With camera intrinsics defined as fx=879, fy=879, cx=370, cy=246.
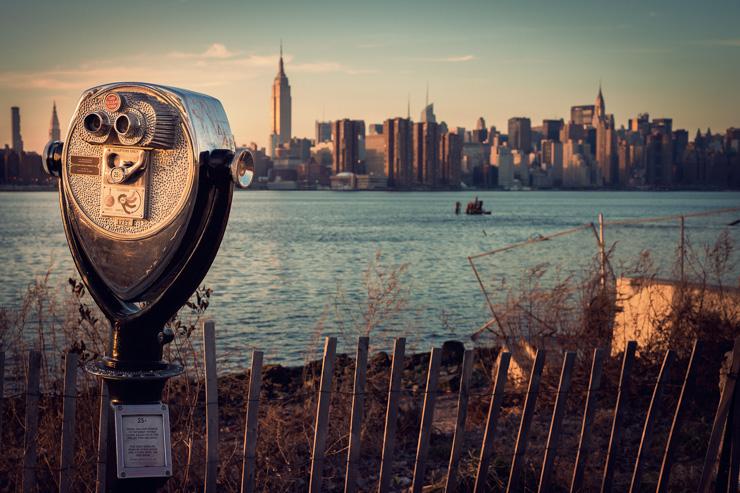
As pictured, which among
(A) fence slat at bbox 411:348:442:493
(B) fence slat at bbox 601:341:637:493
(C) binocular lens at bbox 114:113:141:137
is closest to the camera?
(C) binocular lens at bbox 114:113:141:137

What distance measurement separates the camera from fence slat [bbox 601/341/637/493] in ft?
13.9

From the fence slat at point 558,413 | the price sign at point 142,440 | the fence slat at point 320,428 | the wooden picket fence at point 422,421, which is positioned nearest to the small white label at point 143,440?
the price sign at point 142,440

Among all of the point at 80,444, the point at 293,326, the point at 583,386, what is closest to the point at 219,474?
the point at 80,444

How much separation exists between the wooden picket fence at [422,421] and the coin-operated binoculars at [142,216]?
61 cm

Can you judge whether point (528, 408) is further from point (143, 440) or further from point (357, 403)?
point (143, 440)

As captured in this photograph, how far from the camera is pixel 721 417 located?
434 centimetres

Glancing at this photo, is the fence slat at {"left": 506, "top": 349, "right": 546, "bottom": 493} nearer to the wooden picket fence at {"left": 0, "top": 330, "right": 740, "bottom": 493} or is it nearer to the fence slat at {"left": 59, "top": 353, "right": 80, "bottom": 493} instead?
the wooden picket fence at {"left": 0, "top": 330, "right": 740, "bottom": 493}

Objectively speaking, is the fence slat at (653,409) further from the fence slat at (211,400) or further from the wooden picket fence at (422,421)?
the fence slat at (211,400)

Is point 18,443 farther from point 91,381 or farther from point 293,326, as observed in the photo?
point 293,326

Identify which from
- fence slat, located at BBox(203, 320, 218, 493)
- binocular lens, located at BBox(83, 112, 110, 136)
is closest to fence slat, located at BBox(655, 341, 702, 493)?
fence slat, located at BBox(203, 320, 218, 493)

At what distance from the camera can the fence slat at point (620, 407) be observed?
167 inches

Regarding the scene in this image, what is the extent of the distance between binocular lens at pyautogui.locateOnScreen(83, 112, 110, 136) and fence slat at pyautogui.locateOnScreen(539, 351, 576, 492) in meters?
2.30

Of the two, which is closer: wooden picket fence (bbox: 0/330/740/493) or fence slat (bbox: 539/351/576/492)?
wooden picket fence (bbox: 0/330/740/493)

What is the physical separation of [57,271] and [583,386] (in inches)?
846
